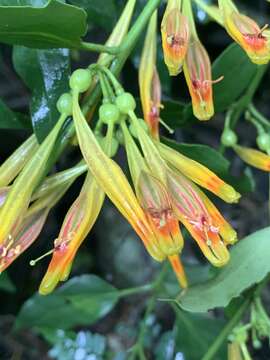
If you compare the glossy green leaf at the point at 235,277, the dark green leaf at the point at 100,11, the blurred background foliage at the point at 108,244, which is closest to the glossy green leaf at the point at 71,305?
the blurred background foliage at the point at 108,244

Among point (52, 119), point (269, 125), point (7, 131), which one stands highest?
point (52, 119)

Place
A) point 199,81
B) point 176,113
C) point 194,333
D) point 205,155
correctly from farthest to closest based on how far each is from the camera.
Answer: point 194,333 < point 176,113 < point 205,155 < point 199,81

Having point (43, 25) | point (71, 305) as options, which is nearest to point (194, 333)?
point (71, 305)

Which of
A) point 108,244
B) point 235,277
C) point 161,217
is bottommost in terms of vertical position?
point 108,244

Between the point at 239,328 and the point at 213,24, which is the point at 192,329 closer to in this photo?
the point at 239,328

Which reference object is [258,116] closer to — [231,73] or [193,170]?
[231,73]

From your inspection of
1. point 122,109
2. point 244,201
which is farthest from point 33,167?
point 244,201

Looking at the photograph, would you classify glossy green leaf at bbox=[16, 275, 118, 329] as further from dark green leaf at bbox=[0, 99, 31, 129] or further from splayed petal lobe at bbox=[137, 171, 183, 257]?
splayed petal lobe at bbox=[137, 171, 183, 257]
